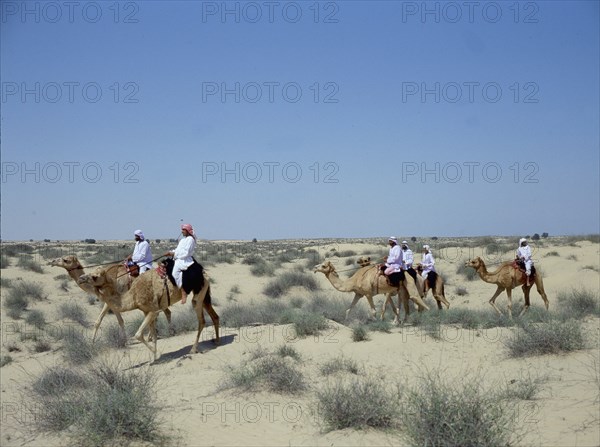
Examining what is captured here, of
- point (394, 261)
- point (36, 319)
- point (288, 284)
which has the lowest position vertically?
point (36, 319)

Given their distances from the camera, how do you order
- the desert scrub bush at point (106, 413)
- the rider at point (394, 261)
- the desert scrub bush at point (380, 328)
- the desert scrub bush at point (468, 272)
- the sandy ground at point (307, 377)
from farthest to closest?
the desert scrub bush at point (468, 272)
the rider at point (394, 261)
the desert scrub bush at point (380, 328)
the sandy ground at point (307, 377)
the desert scrub bush at point (106, 413)

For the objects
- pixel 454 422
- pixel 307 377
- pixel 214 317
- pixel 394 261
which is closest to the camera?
pixel 454 422

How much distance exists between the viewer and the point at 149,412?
8.16 meters

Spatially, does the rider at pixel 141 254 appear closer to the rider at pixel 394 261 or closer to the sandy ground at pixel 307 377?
the sandy ground at pixel 307 377

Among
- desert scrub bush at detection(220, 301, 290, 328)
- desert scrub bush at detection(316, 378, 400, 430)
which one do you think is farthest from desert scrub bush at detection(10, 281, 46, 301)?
desert scrub bush at detection(316, 378, 400, 430)

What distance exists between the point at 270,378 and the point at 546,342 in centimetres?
560

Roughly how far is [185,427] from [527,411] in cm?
484

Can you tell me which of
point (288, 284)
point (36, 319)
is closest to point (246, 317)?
point (36, 319)

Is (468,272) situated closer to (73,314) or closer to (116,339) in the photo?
(73,314)

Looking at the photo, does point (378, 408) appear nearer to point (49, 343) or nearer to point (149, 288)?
point (149, 288)

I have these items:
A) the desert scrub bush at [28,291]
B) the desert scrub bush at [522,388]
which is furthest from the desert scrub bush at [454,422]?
the desert scrub bush at [28,291]

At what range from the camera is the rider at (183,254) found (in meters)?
12.2

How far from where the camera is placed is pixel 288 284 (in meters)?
27.9

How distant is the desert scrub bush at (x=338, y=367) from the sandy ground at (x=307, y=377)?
151 mm
